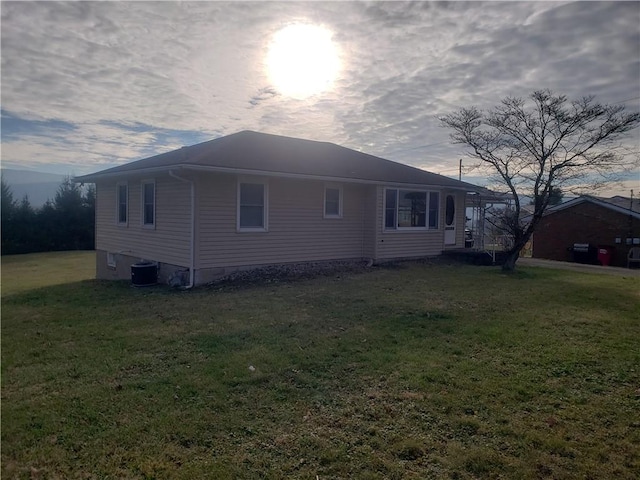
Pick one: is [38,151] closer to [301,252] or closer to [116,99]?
[116,99]

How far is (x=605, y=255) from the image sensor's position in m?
23.1

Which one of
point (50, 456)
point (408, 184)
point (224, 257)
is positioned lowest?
point (50, 456)

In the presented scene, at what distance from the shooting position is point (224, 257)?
452 inches

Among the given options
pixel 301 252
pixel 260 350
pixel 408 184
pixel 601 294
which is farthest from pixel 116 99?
pixel 601 294

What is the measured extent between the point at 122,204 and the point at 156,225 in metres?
2.99

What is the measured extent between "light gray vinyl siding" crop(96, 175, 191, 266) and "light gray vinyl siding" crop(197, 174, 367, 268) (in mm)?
565

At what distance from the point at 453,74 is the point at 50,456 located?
14373 mm

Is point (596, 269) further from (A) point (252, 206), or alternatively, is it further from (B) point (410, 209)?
(A) point (252, 206)

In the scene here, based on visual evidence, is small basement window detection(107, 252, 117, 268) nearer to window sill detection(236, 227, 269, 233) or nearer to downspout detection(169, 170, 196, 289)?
downspout detection(169, 170, 196, 289)

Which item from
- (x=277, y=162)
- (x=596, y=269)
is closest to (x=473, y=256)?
(x=596, y=269)

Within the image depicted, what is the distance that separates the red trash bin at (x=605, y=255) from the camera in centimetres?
2306

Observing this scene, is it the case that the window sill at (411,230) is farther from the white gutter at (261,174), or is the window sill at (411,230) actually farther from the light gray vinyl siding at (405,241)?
the white gutter at (261,174)

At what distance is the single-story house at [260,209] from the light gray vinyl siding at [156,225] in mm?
32


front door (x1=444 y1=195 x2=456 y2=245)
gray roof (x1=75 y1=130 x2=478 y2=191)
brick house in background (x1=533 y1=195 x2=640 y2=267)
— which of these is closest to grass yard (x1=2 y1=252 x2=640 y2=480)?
gray roof (x1=75 y1=130 x2=478 y2=191)
